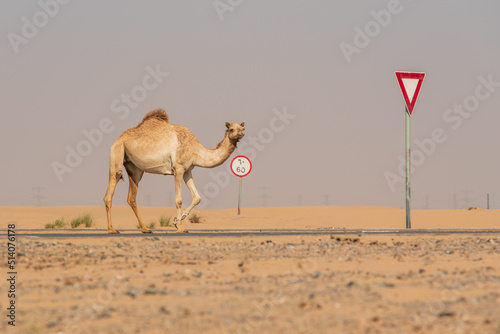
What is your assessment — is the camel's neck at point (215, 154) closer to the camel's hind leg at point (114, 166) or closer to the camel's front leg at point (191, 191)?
the camel's front leg at point (191, 191)

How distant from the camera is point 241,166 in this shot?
100 ft

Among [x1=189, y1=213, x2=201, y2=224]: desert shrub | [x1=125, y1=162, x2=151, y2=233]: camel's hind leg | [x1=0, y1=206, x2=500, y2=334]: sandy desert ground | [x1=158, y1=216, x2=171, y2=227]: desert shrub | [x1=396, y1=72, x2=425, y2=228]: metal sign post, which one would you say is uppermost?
[x1=396, y1=72, x2=425, y2=228]: metal sign post

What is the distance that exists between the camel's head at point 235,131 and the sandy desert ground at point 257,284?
4314 millimetres

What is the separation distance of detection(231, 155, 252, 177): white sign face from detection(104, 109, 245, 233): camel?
30.4ft

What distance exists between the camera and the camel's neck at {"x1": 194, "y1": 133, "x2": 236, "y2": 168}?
823 inches

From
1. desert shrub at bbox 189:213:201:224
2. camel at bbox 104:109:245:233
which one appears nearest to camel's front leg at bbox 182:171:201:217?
camel at bbox 104:109:245:233

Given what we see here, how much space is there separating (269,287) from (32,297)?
2748 mm

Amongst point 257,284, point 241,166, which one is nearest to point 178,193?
point 241,166

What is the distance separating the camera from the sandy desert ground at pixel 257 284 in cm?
697

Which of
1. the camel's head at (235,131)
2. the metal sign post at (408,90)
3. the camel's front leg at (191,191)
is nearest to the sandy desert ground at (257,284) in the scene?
the camel's front leg at (191,191)

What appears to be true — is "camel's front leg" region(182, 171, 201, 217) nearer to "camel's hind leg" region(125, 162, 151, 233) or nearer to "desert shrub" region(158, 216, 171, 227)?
"camel's hind leg" region(125, 162, 151, 233)

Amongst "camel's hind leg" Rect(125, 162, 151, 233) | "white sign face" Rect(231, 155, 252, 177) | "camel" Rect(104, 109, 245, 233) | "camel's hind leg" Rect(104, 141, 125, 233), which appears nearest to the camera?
"camel" Rect(104, 109, 245, 233)

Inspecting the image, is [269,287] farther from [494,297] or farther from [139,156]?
[139,156]

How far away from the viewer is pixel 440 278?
33.4 ft
